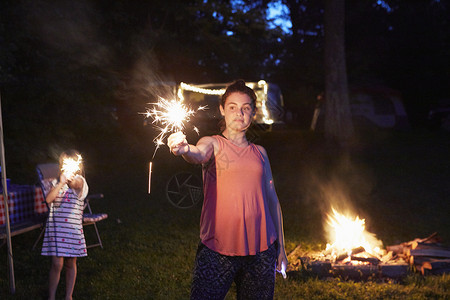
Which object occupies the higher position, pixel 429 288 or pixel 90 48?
Answer: pixel 90 48

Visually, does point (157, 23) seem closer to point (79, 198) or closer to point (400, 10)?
point (79, 198)

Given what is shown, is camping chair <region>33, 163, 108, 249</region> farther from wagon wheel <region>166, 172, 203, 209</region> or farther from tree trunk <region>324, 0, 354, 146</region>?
tree trunk <region>324, 0, 354, 146</region>

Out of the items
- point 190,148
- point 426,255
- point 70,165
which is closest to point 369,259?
point 426,255

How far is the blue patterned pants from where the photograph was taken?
110 inches

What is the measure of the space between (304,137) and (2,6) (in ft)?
50.4

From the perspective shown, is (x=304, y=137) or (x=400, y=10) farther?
(x=400, y=10)

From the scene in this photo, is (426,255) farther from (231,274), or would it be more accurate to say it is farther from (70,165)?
(70,165)

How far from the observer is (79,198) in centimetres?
484

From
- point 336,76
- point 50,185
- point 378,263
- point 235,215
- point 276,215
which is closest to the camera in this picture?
point 235,215

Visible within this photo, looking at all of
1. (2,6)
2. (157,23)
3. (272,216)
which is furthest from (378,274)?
(157,23)

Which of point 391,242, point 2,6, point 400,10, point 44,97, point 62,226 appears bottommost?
point 391,242

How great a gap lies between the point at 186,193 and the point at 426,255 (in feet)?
21.8

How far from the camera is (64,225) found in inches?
184

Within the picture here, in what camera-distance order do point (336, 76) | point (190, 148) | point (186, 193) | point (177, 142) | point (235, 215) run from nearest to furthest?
point (177, 142), point (190, 148), point (235, 215), point (186, 193), point (336, 76)
